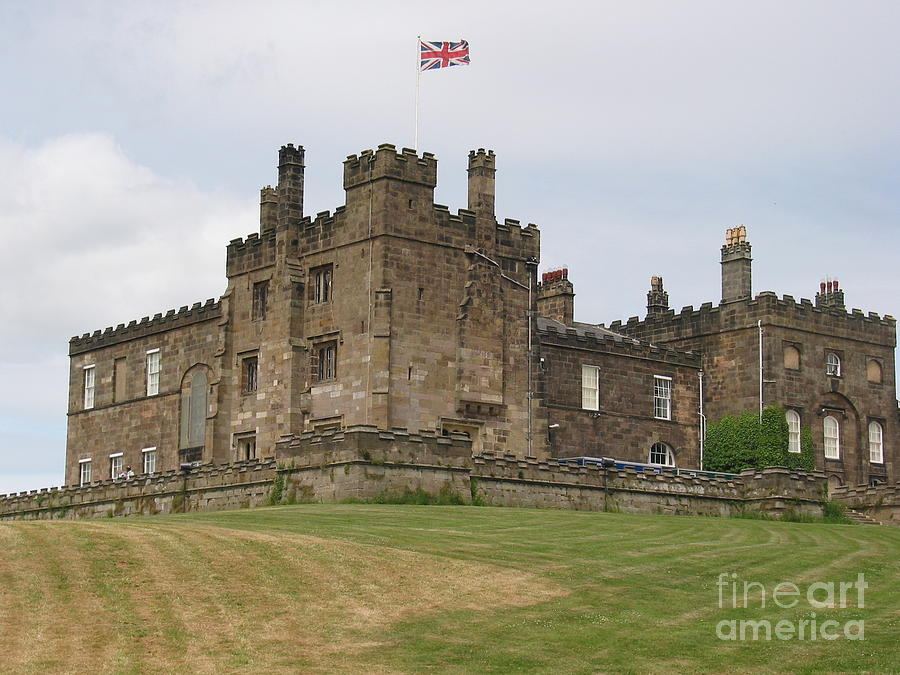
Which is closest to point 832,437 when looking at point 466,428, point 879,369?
point 879,369

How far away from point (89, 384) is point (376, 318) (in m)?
22.3

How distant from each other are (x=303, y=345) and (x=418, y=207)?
6634mm

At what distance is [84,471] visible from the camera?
6844 cm

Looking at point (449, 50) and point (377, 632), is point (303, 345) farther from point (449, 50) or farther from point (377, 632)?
point (377, 632)

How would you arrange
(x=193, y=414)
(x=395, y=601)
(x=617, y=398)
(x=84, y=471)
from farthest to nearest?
(x=84, y=471)
(x=617, y=398)
(x=193, y=414)
(x=395, y=601)

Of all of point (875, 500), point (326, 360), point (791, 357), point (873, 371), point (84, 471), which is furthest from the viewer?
point (84, 471)

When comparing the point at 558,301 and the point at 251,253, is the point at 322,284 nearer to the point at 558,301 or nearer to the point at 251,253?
the point at 251,253

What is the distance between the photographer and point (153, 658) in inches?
874

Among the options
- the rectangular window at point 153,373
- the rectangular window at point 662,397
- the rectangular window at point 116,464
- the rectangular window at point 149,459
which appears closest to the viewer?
the rectangular window at point 149,459

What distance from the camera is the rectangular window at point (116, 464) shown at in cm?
6619

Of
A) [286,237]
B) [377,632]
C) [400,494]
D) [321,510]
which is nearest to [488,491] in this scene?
[400,494]

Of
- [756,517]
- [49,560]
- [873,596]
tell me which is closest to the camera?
[49,560]

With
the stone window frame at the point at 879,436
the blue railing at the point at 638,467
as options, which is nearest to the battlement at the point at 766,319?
the stone window frame at the point at 879,436

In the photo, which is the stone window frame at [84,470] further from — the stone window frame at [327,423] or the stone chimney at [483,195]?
the stone chimney at [483,195]
